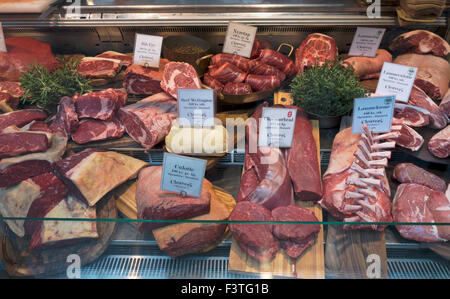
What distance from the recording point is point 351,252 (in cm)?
175

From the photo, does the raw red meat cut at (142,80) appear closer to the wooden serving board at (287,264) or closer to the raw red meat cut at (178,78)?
the raw red meat cut at (178,78)

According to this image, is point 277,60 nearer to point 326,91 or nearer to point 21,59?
point 326,91

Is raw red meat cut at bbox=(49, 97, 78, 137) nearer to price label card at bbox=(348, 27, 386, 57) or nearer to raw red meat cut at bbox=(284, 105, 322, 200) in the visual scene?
raw red meat cut at bbox=(284, 105, 322, 200)

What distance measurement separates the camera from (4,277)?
5.96 feet

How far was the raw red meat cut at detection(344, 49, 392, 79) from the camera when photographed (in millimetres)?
2629

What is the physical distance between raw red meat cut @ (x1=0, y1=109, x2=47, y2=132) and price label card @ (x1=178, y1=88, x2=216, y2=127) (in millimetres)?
1040

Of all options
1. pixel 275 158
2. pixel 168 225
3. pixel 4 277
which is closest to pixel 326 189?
pixel 275 158

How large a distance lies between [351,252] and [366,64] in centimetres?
158

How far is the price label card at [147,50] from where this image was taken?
2523mm

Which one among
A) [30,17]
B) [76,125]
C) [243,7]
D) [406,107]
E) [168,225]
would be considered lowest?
[168,225]

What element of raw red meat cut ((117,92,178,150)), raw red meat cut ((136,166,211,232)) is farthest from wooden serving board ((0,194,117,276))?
raw red meat cut ((117,92,178,150))

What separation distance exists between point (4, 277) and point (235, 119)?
166cm

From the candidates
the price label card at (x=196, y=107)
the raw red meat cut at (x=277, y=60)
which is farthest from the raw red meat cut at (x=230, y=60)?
the price label card at (x=196, y=107)

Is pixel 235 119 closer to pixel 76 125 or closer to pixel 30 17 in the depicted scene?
pixel 76 125
